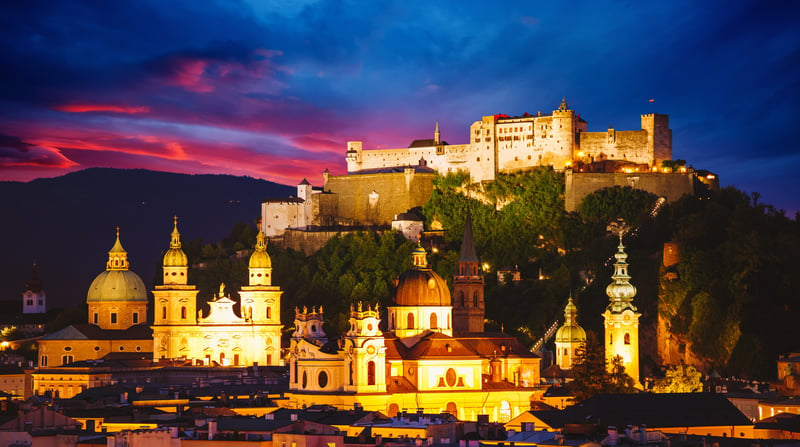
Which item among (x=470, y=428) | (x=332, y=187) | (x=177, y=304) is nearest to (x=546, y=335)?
(x=177, y=304)

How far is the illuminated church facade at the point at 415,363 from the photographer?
89.1 m

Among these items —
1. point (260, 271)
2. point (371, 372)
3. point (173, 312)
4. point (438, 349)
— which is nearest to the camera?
point (371, 372)

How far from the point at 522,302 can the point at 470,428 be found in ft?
162

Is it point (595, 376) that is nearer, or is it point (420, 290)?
point (595, 376)

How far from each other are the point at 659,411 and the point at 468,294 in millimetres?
34200

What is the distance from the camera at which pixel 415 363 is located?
3659 inches

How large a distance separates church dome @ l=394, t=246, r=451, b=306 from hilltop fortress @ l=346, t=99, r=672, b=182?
124ft

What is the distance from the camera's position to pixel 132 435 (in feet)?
208

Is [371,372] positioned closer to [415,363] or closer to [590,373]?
[415,363]

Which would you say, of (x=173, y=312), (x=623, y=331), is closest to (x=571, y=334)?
(x=623, y=331)

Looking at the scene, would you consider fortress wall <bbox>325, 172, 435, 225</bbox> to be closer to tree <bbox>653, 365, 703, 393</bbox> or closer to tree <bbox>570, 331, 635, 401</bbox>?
tree <bbox>653, 365, 703, 393</bbox>

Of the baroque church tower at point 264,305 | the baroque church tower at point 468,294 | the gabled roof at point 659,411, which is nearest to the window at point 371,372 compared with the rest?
the gabled roof at point 659,411

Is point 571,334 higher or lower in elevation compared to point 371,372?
higher

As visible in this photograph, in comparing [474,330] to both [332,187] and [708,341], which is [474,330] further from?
[332,187]
